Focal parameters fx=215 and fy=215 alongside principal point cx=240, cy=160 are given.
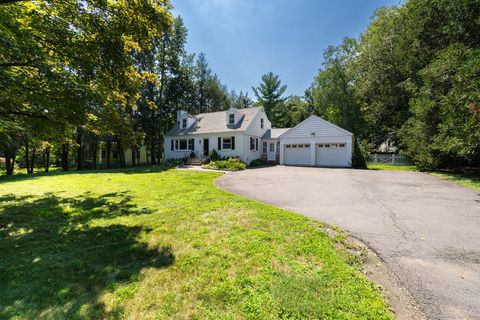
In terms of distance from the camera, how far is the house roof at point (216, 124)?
2173 centimetres

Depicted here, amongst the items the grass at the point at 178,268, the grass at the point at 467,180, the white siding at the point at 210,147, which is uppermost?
the white siding at the point at 210,147

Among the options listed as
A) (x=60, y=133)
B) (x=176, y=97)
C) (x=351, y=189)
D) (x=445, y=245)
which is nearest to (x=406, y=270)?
(x=445, y=245)

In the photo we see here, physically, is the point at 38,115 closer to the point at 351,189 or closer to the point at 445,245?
the point at 445,245

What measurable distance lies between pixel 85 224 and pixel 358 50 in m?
33.8

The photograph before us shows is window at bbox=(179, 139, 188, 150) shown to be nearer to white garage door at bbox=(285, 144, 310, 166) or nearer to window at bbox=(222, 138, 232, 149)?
window at bbox=(222, 138, 232, 149)

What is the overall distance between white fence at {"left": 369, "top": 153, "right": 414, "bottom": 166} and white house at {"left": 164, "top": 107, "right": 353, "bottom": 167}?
6584 millimetres

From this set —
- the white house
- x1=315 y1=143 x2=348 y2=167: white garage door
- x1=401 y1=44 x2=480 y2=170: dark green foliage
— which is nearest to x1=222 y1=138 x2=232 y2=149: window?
the white house

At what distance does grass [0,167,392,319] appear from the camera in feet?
7.64

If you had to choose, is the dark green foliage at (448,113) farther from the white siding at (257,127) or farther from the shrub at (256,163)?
the white siding at (257,127)

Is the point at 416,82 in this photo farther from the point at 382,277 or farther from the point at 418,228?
the point at 382,277

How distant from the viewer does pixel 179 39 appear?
2803cm

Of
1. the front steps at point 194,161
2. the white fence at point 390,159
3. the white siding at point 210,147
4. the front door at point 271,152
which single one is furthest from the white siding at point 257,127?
the white fence at point 390,159

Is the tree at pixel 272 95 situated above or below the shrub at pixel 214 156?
above

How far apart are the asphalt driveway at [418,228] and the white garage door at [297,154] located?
12.1 metres
